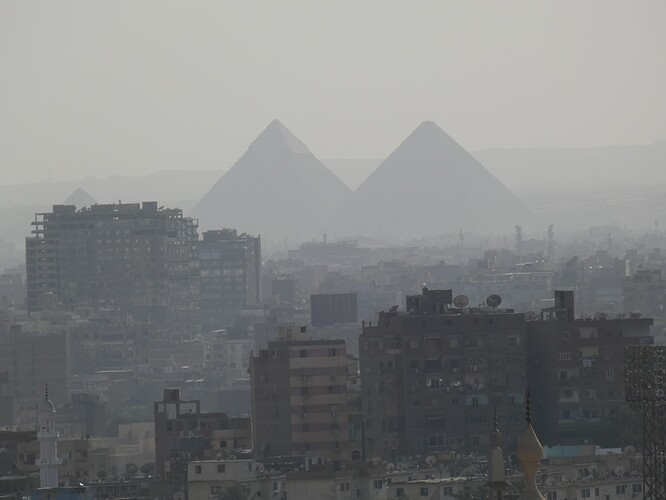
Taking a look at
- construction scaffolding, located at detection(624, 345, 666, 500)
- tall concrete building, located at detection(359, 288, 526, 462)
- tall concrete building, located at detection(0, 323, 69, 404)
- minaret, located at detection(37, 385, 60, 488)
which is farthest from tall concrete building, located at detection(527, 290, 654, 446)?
tall concrete building, located at detection(0, 323, 69, 404)

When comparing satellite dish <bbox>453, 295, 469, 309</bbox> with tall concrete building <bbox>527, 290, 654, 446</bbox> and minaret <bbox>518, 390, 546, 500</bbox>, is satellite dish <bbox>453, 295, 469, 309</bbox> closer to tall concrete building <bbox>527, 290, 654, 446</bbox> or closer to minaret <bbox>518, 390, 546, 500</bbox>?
tall concrete building <bbox>527, 290, 654, 446</bbox>

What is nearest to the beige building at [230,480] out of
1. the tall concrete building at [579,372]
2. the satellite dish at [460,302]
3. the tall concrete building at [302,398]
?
the tall concrete building at [302,398]

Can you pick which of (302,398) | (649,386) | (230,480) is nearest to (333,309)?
(302,398)

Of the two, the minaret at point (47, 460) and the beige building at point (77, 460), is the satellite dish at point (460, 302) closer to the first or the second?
the beige building at point (77, 460)

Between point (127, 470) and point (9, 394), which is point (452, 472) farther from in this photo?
point (9, 394)

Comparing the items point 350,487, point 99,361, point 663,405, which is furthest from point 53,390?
point 663,405

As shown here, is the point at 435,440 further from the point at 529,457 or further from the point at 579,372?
the point at 529,457
